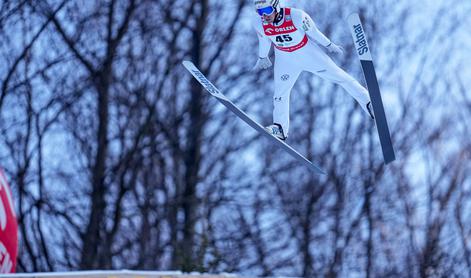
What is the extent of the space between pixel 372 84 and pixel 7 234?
3.44 metres

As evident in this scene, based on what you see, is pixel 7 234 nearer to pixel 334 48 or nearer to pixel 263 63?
pixel 263 63

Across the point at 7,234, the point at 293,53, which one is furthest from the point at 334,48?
the point at 7,234

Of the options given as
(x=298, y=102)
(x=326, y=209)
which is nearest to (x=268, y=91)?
(x=298, y=102)

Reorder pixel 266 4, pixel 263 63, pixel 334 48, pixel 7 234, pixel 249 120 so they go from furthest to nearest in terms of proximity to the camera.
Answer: pixel 249 120 < pixel 7 234 < pixel 263 63 < pixel 334 48 < pixel 266 4

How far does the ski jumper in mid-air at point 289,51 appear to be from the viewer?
9.06 meters

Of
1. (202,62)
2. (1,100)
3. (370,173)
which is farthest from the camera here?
→ (370,173)

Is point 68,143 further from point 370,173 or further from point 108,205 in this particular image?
point 370,173

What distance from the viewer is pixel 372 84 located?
9.56 metres

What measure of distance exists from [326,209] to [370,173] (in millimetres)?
1288

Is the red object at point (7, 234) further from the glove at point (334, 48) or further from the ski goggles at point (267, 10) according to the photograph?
the glove at point (334, 48)

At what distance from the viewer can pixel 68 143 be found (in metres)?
21.1

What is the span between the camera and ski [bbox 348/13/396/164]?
9.30 m

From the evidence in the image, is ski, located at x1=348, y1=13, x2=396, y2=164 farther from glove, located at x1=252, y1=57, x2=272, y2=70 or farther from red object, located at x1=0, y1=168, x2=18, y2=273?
red object, located at x1=0, y1=168, x2=18, y2=273

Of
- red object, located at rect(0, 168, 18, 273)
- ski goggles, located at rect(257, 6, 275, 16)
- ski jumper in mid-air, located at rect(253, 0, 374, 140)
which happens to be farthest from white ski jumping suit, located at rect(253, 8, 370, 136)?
red object, located at rect(0, 168, 18, 273)
